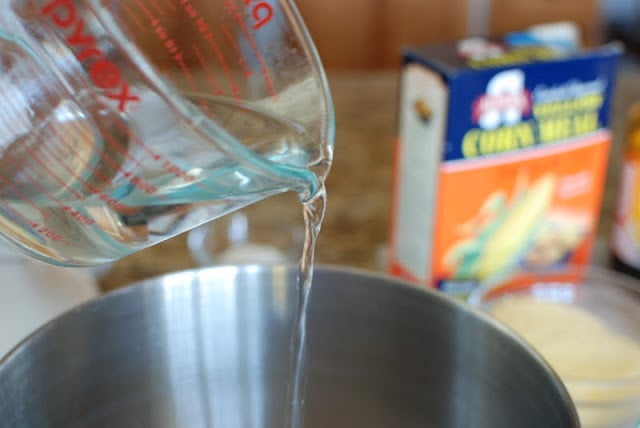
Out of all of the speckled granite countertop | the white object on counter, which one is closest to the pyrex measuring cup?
the white object on counter

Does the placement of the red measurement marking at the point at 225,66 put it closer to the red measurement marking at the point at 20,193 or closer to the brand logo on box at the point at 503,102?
the red measurement marking at the point at 20,193

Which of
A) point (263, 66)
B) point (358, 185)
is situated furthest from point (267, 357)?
point (358, 185)

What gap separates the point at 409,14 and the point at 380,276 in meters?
2.38

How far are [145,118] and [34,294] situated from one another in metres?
0.44

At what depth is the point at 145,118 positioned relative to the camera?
408 millimetres

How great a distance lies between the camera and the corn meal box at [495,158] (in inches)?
29.4

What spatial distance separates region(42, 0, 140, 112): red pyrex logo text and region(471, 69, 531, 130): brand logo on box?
403mm

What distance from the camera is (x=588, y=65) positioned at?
78cm

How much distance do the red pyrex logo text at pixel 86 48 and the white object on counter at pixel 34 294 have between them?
1.24 ft

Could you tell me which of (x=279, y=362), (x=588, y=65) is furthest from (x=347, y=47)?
(x=279, y=362)

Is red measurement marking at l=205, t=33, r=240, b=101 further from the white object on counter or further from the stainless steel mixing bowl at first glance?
the white object on counter

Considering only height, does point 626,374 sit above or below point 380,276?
below

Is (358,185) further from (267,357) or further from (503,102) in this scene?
(267,357)

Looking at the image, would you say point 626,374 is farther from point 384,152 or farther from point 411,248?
point 384,152
